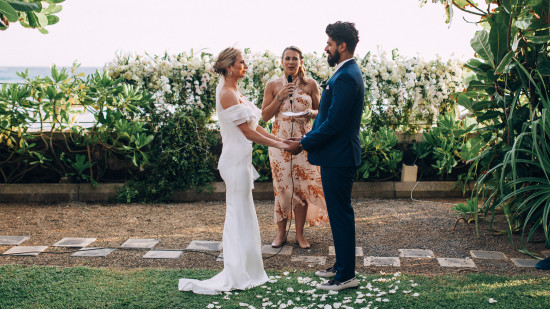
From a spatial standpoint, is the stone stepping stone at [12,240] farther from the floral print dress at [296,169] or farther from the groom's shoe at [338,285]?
the groom's shoe at [338,285]

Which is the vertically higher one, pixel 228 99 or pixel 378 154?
pixel 228 99

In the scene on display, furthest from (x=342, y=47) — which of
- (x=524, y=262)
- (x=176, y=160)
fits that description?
(x=176, y=160)

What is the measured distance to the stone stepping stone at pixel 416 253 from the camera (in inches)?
176

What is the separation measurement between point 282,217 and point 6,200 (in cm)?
401

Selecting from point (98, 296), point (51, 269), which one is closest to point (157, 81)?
point (51, 269)

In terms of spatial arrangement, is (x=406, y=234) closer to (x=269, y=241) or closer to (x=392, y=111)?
(x=269, y=241)

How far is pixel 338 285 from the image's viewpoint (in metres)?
3.68

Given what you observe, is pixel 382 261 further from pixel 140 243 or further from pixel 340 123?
pixel 140 243

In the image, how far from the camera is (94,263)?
14.3ft

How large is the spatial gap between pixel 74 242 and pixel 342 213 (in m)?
2.71

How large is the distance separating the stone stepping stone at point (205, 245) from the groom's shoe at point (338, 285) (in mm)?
1337

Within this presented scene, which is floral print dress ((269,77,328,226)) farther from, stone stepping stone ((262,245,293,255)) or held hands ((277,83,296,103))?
stone stepping stone ((262,245,293,255))

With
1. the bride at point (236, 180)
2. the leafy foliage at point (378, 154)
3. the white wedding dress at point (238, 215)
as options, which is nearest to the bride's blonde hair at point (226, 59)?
the bride at point (236, 180)

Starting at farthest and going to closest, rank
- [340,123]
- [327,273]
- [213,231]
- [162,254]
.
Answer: [213,231] < [162,254] < [327,273] < [340,123]
